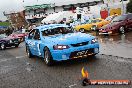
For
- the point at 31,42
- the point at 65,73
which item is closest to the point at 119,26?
the point at 31,42

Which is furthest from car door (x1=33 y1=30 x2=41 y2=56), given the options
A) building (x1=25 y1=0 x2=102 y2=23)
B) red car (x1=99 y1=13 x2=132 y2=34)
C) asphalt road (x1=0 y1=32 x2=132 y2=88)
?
building (x1=25 y1=0 x2=102 y2=23)

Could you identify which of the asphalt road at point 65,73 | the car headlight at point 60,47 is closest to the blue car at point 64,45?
the car headlight at point 60,47

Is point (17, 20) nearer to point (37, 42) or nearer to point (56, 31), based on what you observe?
point (37, 42)

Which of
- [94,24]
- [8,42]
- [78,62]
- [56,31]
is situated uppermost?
[56,31]

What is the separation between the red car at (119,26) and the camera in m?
22.2

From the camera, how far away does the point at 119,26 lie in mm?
22297

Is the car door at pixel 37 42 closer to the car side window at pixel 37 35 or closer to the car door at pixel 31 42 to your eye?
the car side window at pixel 37 35

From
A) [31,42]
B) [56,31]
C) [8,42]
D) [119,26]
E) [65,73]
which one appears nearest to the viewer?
[65,73]

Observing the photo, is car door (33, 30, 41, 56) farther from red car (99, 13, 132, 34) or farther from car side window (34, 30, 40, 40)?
red car (99, 13, 132, 34)

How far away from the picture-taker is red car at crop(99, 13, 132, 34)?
72.7ft

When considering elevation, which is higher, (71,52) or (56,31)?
(56,31)

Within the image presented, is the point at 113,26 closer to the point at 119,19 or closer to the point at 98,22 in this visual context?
the point at 119,19

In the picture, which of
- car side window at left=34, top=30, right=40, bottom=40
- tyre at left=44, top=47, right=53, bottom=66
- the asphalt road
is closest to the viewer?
the asphalt road

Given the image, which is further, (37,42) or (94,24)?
(94,24)
